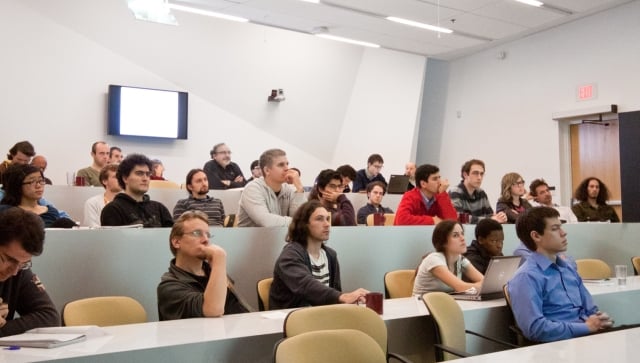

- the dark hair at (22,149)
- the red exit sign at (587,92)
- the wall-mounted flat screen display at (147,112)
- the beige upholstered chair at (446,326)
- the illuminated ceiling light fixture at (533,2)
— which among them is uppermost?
the illuminated ceiling light fixture at (533,2)

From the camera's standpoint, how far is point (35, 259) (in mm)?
3250

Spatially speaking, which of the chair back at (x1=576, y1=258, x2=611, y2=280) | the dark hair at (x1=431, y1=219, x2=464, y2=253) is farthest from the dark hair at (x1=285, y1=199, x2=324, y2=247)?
the chair back at (x1=576, y1=258, x2=611, y2=280)

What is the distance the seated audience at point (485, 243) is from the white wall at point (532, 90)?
193 inches

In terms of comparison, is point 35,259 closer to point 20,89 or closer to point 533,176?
point 20,89

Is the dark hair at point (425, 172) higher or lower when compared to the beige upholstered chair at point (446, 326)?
higher

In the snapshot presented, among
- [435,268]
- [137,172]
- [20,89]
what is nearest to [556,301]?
[435,268]

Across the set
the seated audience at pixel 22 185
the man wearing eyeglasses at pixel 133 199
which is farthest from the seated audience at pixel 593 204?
the seated audience at pixel 22 185

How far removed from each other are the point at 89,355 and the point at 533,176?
815cm

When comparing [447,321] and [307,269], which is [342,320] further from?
[307,269]

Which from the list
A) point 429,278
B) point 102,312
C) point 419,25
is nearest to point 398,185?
point 419,25

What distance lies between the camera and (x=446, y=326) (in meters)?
2.73

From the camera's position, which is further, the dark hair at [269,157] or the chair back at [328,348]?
the dark hair at [269,157]

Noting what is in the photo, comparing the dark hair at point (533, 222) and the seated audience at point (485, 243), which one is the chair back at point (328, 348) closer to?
the dark hair at point (533, 222)

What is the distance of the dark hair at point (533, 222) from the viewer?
124 inches
